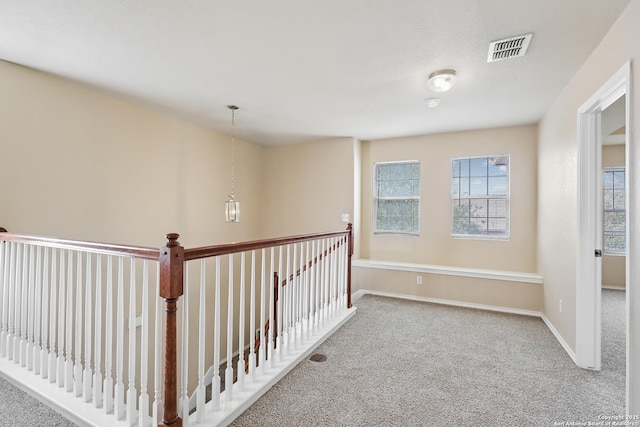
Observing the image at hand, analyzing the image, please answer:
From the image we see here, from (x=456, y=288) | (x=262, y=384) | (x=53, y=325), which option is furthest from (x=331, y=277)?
(x=53, y=325)

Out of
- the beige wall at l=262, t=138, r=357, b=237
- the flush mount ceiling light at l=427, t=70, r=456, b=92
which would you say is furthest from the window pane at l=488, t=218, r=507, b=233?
the flush mount ceiling light at l=427, t=70, r=456, b=92

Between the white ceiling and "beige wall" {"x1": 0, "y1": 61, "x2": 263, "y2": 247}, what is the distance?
0.83 feet

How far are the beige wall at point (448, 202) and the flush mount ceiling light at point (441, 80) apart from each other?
197cm

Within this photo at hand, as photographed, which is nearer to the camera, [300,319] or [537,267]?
[300,319]

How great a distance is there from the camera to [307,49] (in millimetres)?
2357

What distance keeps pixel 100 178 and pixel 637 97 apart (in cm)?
439

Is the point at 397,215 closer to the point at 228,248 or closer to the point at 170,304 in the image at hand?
the point at 228,248

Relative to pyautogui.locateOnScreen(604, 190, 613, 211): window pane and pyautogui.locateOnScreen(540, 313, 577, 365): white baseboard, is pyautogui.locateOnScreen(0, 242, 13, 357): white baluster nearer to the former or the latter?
pyautogui.locateOnScreen(540, 313, 577, 365): white baseboard

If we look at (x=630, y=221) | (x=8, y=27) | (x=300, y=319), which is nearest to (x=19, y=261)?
(x=8, y=27)

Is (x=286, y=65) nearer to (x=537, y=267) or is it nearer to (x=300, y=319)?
(x=300, y=319)

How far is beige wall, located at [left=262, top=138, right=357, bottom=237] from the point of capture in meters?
5.05

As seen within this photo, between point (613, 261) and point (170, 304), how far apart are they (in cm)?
699

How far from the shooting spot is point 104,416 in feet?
5.58

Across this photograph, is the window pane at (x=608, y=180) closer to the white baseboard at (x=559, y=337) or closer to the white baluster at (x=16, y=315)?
the white baseboard at (x=559, y=337)
